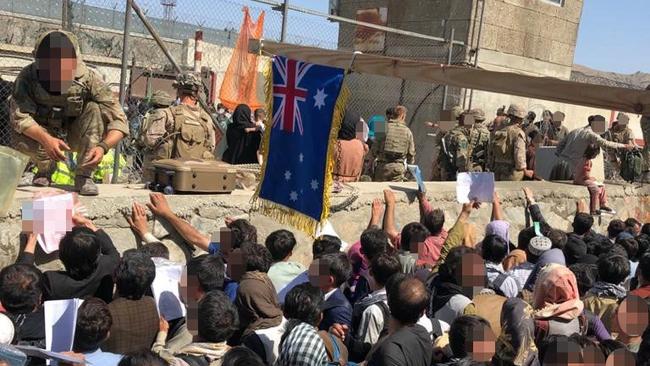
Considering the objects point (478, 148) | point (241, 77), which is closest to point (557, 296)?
point (478, 148)

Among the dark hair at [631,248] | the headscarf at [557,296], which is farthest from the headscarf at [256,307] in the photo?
the dark hair at [631,248]

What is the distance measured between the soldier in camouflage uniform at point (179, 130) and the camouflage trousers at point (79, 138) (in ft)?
4.03

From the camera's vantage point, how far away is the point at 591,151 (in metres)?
9.74

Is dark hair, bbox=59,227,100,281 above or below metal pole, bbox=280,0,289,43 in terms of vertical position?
below

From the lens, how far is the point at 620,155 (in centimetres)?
1202

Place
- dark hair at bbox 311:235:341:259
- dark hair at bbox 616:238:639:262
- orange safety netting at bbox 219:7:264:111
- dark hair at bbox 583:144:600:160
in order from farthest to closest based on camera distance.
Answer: orange safety netting at bbox 219:7:264:111 < dark hair at bbox 583:144:600:160 < dark hair at bbox 616:238:639:262 < dark hair at bbox 311:235:341:259

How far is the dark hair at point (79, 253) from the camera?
A: 400cm

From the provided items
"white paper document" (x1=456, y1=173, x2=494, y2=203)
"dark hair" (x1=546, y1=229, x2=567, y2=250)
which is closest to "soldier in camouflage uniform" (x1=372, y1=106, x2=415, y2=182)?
"white paper document" (x1=456, y1=173, x2=494, y2=203)

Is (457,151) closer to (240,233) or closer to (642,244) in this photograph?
(642,244)

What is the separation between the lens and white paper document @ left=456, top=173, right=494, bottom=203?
7.31 metres

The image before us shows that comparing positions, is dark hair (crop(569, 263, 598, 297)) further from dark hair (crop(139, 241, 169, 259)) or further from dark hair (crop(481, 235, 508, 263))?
dark hair (crop(139, 241, 169, 259))

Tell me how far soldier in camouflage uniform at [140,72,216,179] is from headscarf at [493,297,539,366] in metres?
3.82

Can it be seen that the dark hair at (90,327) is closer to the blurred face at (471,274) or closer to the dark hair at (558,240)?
the blurred face at (471,274)

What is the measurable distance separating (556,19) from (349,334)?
13.3m
